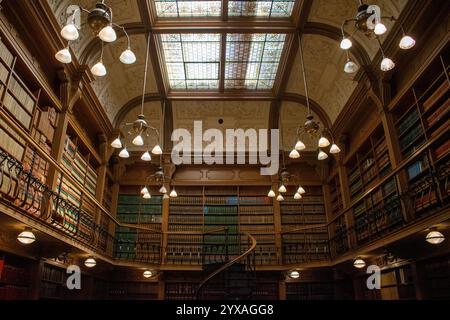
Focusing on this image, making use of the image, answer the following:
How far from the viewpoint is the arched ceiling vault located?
5629 millimetres

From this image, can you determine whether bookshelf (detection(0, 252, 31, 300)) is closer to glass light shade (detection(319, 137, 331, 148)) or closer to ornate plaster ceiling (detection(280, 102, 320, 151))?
glass light shade (detection(319, 137, 331, 148))

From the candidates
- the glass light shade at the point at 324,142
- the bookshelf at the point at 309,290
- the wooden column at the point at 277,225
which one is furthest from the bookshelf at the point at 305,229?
the glass light shade at the point at 324,142

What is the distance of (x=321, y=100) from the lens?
308 inches

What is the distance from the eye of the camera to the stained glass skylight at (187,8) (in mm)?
5777

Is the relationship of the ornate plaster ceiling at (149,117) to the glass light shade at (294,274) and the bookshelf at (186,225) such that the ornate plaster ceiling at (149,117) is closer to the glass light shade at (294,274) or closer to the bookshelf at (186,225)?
the bookshelf at (186,225)

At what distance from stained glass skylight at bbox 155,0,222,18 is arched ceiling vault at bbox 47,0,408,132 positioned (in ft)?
0.44

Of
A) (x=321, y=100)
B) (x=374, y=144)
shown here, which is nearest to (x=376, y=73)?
(x=374, y=144)

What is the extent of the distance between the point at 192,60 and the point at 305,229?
4.52m

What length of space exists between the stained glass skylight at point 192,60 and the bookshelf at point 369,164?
351 centimetres

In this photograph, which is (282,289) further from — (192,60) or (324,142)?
(192,60)

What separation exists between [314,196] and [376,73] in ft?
12.7

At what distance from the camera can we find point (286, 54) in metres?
6.72

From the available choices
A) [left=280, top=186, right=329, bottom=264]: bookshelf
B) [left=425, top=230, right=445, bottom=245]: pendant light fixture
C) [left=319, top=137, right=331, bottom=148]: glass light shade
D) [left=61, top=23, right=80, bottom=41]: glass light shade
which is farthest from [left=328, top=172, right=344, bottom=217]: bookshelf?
[left=61, top=23, right=80, bottom=41]: glass light shade

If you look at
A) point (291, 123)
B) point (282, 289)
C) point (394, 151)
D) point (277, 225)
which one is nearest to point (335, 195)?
point (277, 225)
